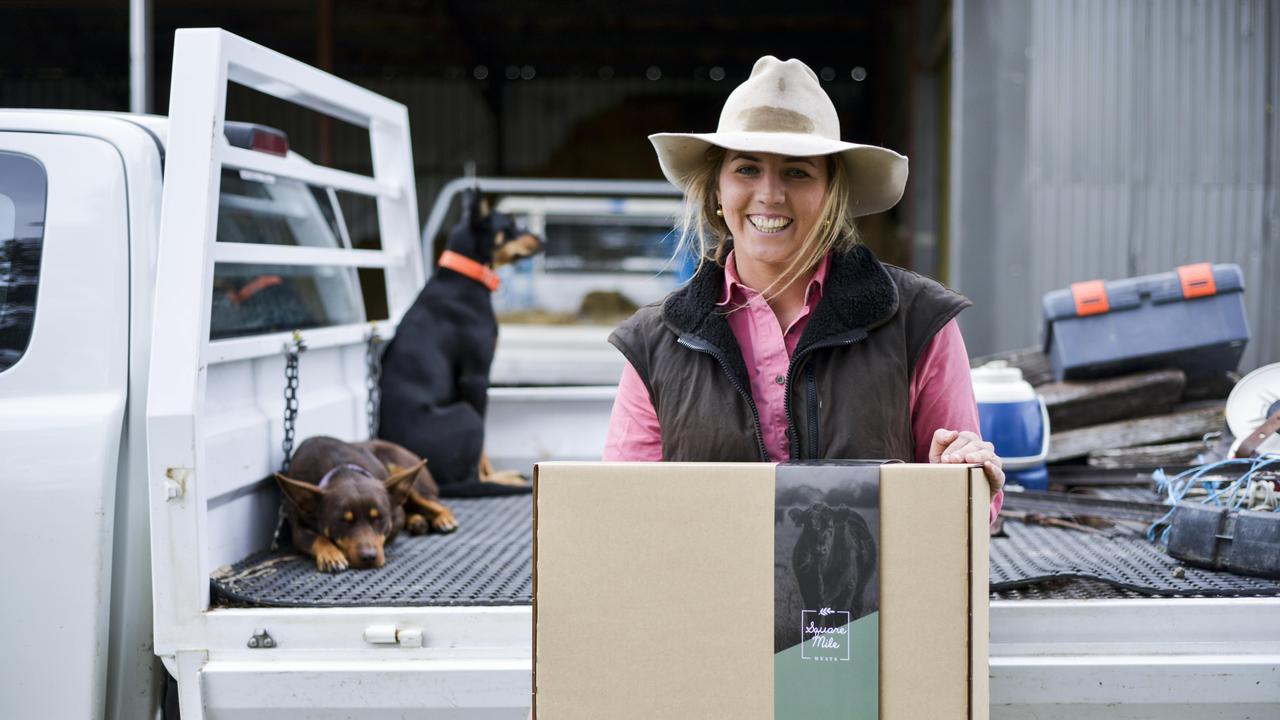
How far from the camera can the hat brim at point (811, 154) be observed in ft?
6.02

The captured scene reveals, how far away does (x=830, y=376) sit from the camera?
1.87m

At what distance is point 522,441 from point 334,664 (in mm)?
2238

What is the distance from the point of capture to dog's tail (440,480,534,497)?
3.98m

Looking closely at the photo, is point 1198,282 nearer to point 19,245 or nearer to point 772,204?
point 772,204

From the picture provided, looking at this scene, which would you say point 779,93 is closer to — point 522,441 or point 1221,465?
point 1221,465

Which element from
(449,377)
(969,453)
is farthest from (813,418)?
(449,377)

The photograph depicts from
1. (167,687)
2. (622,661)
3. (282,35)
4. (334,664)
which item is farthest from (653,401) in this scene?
(282,35)

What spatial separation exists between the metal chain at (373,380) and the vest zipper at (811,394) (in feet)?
7.51

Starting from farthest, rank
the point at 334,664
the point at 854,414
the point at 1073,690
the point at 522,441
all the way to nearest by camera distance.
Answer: the point at 522,441, the point at 334,664, the point at 1073,690, the point at 854,414

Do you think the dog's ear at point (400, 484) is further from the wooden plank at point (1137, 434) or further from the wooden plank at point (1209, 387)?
the wooden plank at point (1209, 387)

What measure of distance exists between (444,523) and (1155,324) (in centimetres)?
247

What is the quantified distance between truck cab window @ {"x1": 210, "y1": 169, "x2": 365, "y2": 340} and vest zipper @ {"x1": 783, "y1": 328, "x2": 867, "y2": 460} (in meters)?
1.63

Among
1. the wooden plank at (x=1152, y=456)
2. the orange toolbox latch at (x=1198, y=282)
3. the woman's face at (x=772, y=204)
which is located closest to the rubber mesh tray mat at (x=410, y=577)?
the woman's face at (x=772, y=204)

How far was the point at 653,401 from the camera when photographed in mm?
2004
